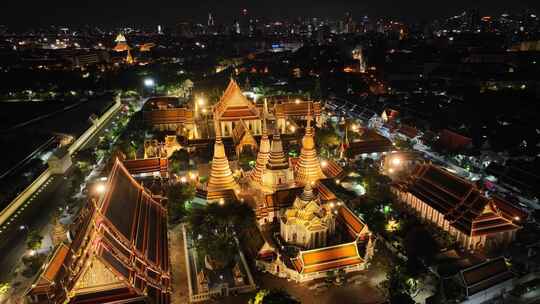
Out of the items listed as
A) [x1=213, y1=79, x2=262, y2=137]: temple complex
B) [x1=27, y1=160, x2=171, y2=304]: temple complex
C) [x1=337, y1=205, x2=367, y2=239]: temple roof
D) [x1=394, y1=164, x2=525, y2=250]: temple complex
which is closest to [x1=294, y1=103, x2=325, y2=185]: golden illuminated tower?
[x1=337, y1=205, x2=367, y2=239]: temple roof

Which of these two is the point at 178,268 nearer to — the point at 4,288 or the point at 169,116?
the point at 4,288

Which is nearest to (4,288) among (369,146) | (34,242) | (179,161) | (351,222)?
(34,242)

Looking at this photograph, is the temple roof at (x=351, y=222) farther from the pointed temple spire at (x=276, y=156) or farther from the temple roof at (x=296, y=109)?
the temple roof at (x=296, y=109)

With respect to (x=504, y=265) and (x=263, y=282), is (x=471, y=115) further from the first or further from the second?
(x=263, y=282)

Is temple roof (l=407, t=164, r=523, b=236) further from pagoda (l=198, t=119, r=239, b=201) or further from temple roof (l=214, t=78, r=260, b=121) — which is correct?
temple roof (l=214, t=78, r=260, b=121)

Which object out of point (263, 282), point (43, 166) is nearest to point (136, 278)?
point (263, 282)
